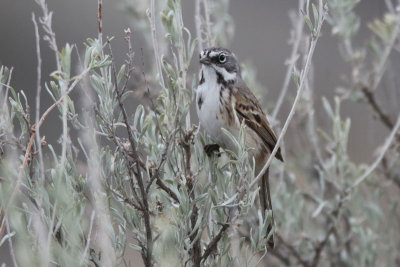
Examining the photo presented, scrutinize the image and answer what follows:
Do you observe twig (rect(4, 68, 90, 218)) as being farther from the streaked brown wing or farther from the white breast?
the streaked brown wing

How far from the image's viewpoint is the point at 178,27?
3191 mm

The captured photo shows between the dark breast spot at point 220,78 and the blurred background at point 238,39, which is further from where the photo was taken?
the blurred background at point 238,39

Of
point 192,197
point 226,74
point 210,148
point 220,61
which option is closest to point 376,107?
point 226,74

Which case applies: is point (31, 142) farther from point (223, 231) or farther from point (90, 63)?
point (223, 231)

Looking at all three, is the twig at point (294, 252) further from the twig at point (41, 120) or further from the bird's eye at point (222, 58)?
the twig at point (41, 120)

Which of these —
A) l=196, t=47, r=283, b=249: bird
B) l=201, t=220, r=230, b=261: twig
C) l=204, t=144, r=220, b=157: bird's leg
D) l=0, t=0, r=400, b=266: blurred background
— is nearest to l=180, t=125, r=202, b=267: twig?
l=201, t=220, r=230, b=261: twig

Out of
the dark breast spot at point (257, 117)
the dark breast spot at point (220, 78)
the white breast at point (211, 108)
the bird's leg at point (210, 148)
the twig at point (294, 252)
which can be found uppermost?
the dark breast spot at point (220, 78)

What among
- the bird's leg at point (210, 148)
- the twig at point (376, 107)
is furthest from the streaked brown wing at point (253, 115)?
the twig at point (376, 107)

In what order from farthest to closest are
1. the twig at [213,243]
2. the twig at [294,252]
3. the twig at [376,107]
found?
the twig at [376,107] → the twig at [294,252] → the twig at [213,243]

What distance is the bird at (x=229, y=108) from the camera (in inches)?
154

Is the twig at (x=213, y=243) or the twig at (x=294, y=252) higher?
the twig at (x=213, y=243)

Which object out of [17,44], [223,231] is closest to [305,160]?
[223,231]

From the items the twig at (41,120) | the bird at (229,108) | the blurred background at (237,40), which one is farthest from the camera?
the blurred background at (237,40)

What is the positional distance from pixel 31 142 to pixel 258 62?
900cm
